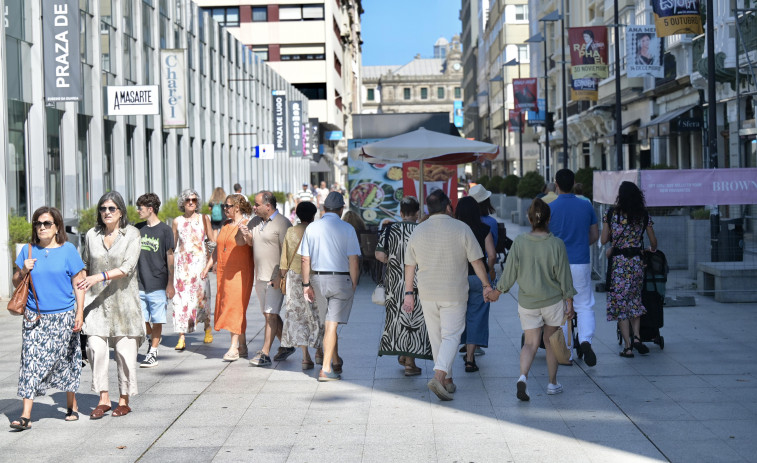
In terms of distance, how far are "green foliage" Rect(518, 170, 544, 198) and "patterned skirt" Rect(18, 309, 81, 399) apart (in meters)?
30.9

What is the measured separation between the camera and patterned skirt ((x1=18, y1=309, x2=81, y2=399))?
7.71m

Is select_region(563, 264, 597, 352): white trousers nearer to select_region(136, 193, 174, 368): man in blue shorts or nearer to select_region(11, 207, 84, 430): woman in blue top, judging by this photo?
select_region(136, 193, 174, 368): man in blue shorts

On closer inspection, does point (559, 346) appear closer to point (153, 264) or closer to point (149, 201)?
point (153, 264)

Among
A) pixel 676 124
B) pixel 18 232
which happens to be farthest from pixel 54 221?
pixel 676 124

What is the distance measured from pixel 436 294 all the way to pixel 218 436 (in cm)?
219

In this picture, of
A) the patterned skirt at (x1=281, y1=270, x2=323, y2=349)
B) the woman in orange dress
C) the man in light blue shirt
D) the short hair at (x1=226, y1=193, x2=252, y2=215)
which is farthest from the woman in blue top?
the short hair at (x1=226, y1=193, x2=252, y2=215)

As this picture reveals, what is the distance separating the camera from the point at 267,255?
10.6 metres

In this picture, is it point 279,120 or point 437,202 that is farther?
point 279,120

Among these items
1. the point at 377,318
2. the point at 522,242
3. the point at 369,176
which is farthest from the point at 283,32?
the point at 522,242

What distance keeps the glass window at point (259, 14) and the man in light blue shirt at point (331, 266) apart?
63136mm

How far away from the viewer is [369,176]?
2188cm

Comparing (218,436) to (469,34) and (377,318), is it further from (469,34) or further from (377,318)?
(469,34)

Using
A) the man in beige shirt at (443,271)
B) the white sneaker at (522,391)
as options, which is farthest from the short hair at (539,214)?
the white sneaker at (522,391)

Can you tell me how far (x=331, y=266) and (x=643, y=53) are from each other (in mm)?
20131
